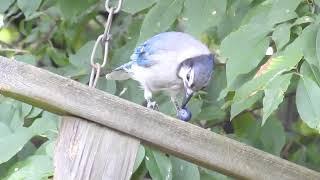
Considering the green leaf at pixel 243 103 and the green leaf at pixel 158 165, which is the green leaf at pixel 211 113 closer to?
the green leaf at pixel 243 103

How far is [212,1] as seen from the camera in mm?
1891

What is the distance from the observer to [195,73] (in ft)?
5.78

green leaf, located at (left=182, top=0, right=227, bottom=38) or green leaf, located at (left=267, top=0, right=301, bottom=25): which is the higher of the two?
green leaf, located at (left=267, top=0, right=301, bottom=25)

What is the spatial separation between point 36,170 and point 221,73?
0.86 m

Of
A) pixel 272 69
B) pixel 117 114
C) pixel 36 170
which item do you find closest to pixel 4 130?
pixel 36 170

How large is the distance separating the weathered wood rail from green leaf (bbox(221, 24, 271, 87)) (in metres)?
0.22

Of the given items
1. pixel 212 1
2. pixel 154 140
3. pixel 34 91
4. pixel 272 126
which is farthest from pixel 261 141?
pixel 34 91

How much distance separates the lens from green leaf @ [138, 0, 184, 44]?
1.97 meters

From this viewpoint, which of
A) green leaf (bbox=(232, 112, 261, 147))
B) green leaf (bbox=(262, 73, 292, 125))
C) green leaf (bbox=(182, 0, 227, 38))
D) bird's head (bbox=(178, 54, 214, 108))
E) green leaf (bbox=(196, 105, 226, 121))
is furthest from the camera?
green leaf (bbox=(232, 112, 261, 147))

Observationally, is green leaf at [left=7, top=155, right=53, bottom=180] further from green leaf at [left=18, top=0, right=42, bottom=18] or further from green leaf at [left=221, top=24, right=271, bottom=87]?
green leaf at [left=18, top=0, right=42, bottom=18]

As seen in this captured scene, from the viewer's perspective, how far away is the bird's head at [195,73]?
5.80ft

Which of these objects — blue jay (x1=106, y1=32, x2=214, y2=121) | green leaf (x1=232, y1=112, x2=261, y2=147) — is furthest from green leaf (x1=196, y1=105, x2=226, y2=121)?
blue jay (x1=106, y1=32, x2=214, y2=121)

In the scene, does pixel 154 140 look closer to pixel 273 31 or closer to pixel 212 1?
pixel 273 31

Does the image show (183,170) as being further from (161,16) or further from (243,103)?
(161,16)
